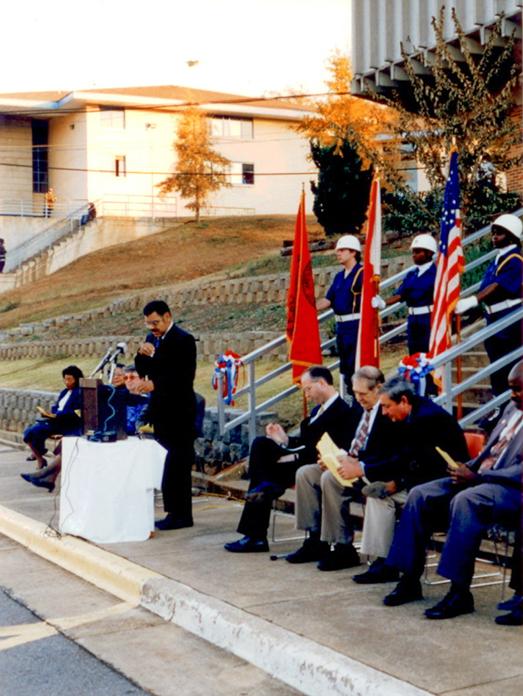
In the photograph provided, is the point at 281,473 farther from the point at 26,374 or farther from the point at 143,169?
the point at 143,169

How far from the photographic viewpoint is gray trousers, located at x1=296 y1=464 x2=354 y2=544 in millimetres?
7762

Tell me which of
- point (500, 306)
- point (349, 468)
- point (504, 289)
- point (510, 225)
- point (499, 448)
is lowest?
point (349, 468)

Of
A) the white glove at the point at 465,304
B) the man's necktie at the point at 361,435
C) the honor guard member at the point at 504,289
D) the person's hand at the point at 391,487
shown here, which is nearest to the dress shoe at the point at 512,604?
the person's hand at the point at 391,487

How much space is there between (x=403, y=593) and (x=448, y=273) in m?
3.29

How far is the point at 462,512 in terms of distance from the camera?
6.36m

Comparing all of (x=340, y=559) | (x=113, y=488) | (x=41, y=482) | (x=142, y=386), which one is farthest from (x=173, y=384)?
(x=41, y=482)

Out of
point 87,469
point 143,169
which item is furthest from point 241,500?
→ point 143,169

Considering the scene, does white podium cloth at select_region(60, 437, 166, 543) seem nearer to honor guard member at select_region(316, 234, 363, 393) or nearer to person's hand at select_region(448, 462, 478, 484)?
honor guard member at select_region(316, 234, 363, 393)

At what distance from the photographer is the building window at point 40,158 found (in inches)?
2093

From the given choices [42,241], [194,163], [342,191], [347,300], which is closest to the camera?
[347,300]

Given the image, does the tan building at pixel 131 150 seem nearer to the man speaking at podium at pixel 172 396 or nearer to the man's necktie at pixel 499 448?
the man speaking at podium at pixel 172 396

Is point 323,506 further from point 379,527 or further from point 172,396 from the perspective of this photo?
point 172,396

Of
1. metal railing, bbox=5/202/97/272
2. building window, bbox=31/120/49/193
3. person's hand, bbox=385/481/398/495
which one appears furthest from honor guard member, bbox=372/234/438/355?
building window, bbox=31/120/49/193

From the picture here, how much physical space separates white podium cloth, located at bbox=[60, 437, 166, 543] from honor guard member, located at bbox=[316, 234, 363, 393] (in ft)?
8.84
